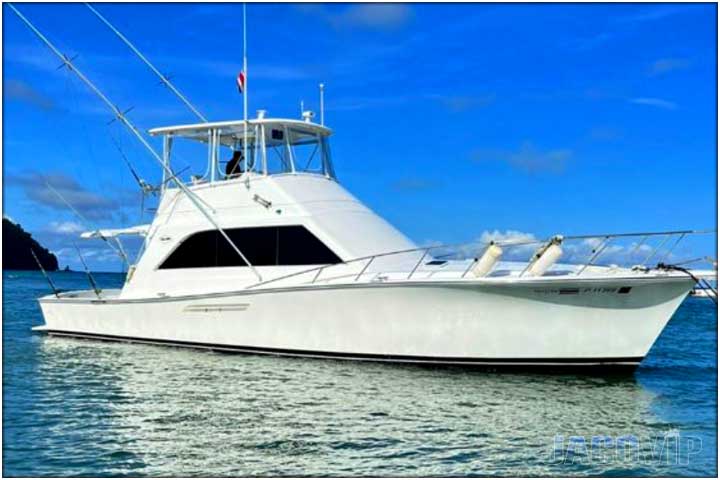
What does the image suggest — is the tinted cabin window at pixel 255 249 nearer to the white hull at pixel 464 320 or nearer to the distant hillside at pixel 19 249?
the white hull at pixel 464 320

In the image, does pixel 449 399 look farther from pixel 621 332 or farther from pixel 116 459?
pixel 116 459

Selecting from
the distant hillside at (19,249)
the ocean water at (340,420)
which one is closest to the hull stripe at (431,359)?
the ocean water at (340,420)

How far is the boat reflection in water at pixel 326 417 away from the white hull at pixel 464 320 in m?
0.32

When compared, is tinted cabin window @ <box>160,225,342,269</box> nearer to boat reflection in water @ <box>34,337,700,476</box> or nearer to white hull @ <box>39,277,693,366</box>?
white hull @ <box>39,277,693,366</box>

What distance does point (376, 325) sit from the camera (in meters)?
11.6

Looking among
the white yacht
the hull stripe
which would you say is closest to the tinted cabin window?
the white yacht

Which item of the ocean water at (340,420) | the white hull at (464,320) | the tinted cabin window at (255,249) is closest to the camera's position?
the ocean water at (340,420)

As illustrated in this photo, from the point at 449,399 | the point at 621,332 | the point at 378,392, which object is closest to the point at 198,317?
the point at 378,392

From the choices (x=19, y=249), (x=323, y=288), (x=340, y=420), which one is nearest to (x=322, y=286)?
(x=323, y=288)

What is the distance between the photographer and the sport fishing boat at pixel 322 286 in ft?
35.4

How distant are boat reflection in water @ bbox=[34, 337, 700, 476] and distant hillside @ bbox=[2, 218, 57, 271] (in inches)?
4080

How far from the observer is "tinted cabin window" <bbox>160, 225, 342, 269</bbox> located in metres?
12.9

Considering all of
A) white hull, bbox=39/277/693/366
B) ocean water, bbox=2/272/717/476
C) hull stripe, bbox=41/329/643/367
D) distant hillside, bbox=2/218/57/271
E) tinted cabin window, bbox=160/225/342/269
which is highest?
distant hillside, bbox=2/218/57/271

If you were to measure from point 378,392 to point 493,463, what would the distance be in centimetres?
315
